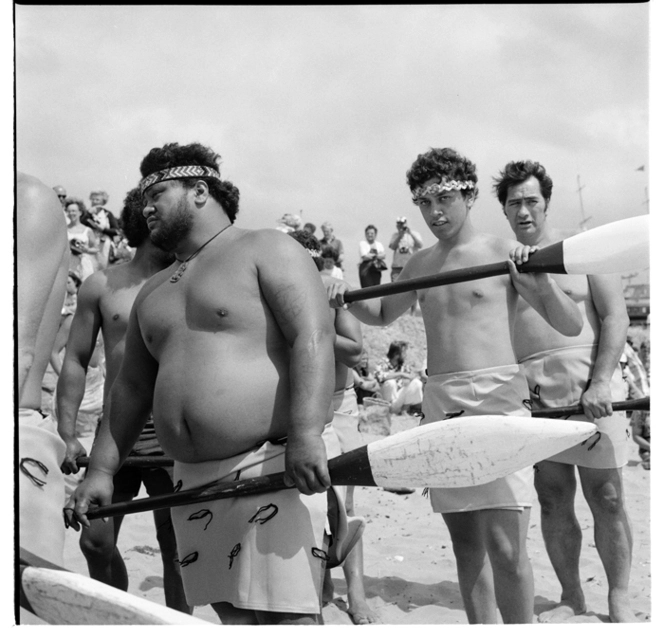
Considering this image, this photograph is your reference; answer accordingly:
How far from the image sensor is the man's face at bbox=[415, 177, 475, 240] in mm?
3986

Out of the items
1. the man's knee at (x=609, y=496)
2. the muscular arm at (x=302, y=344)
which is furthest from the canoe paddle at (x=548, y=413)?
the muscular arm at (x=302, y=344)

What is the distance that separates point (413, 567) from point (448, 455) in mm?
3078

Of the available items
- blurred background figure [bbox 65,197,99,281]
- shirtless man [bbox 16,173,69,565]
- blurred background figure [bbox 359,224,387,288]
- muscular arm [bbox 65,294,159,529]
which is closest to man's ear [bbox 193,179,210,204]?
muscular arm [bbox 65,294,159,529]

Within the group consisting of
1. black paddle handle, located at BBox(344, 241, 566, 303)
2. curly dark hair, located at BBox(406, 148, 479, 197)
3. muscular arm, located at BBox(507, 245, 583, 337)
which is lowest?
muscular arm, located at BBox(507, 245, 583, 337)

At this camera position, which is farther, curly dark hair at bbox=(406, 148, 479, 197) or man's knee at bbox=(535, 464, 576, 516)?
man's knee at bbox=(535, 464, 576, 516)

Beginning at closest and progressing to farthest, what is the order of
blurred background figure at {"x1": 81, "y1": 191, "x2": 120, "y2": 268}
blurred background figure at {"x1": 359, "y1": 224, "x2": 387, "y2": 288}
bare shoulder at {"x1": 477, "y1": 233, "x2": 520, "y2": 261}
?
bare shoulder at {"x1": 477, "y1": 233, "x2": 520, "y2": 261}, blurred background figure at {"x1": 81, "y1": 191, "x2": 120, "y2": 268}, blurred background figure at {"x1": 359, "y1": 224, "x2": 387, "y2": 288}

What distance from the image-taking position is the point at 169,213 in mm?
3025

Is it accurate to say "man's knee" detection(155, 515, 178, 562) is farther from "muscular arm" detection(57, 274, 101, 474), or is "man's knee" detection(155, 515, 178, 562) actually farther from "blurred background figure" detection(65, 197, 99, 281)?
"blurred background figure" detection(65, 197, 99, 281)

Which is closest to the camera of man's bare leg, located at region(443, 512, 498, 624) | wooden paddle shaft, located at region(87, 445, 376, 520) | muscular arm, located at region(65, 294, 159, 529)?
wooden paddle shaft, located at region(87, 445, 376, 520)

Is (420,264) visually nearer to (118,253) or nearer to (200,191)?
(200,191)

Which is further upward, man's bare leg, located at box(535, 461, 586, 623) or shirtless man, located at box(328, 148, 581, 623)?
shirtless man, located at box(328, 148, 581, 623)

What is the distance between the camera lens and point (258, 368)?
2.81 meters

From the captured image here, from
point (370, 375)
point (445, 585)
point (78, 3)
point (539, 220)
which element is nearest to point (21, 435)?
point (78, 3)

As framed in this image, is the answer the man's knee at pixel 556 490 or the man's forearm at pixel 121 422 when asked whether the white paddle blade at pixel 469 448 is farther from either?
the man's knee at pixel 556 490
